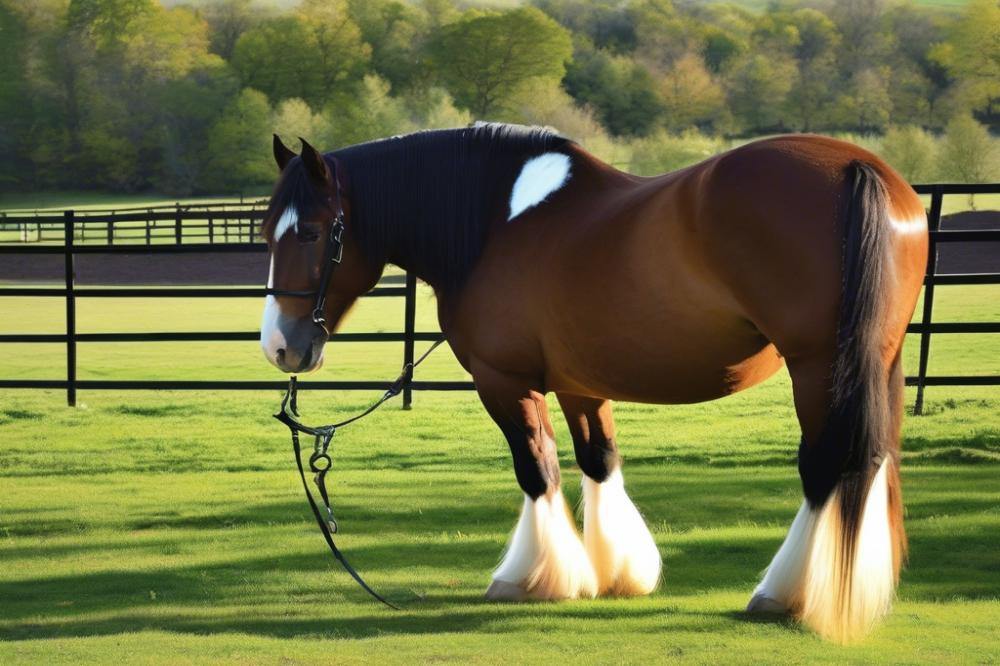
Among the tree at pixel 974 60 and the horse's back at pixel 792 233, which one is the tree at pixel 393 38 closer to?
the tree at pixel 974 60

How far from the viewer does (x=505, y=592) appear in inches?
168

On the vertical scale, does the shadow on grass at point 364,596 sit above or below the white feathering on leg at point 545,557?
below

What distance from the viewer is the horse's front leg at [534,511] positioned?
412 cm

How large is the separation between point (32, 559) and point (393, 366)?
10.2 m

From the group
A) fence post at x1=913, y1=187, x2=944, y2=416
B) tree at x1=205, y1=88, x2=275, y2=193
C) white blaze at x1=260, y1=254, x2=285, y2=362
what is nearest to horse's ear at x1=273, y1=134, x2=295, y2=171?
white blaze at x1=260, y1=254, x2=285, y2=362

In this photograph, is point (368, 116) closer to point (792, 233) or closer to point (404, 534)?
point (404, 534)

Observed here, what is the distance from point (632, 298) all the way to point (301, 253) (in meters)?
1.25

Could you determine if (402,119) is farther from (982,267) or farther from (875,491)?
(875,491)

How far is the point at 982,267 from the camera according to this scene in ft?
87.3

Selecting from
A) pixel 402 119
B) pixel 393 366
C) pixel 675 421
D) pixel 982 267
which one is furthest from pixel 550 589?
pixel 402 119

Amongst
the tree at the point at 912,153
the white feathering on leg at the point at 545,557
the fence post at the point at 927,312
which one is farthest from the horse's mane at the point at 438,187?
the tree at the point at 912,153

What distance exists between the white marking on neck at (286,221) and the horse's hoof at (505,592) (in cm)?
153

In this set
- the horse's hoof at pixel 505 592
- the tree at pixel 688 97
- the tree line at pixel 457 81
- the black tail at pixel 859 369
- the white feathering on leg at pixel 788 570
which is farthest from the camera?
the tree at pixel 688 97

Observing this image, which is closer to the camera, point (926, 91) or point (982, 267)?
point (982, 267)
